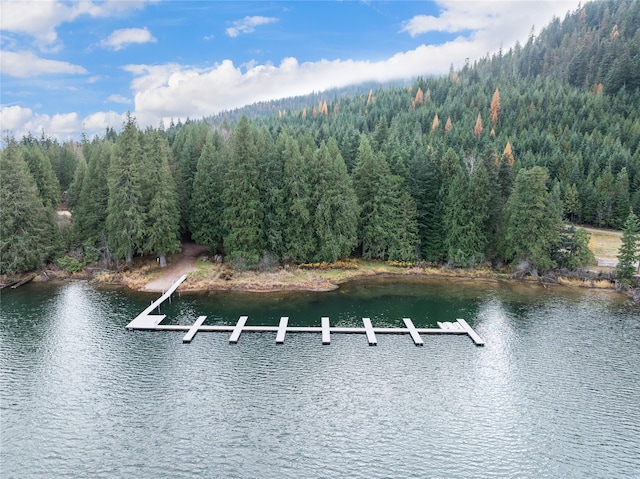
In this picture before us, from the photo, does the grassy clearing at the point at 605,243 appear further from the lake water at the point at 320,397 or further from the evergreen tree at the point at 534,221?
the lake water at the point at 320,397

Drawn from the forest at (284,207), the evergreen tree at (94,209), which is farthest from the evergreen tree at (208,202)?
the evergreen tree at (94,209)

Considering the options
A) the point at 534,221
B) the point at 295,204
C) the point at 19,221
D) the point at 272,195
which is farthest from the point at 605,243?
the point at 19,221

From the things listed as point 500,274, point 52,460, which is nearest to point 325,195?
point 500,274

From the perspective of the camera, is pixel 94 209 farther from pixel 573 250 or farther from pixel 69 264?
pixel 573 250

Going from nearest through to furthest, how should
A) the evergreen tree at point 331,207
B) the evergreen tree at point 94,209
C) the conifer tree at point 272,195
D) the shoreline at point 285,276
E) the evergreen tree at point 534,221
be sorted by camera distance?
the shoreline at point 285,276 < the evergreen tree at point 534,221 < the conifer tree at point 272,195 < the evergreen tree at point 331,207 < the evergreen tree at point 94,209

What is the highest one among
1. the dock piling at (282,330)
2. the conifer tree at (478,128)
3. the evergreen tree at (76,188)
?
the conifer tree at (478,128)

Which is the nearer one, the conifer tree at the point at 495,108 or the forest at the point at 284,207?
the forest at the point at 284,207

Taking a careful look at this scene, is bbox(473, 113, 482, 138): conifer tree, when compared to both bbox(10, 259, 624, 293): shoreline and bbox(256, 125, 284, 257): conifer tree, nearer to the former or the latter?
bbox(10, 259, 624, 293): shoreline
